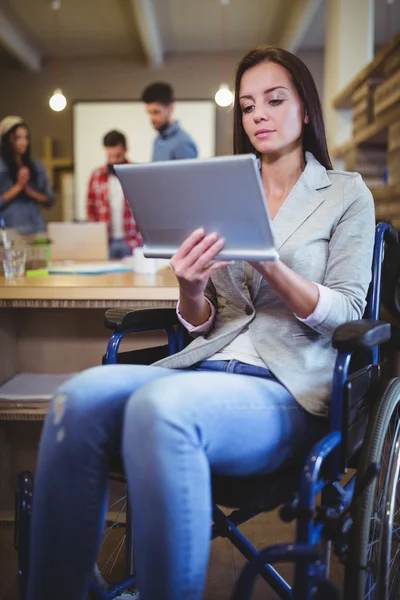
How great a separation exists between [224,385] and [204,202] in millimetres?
296

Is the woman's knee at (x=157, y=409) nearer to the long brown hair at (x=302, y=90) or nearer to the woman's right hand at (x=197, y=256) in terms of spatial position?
the woman's right hand at (x=197, y=256)

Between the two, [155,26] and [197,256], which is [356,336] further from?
[155,26]

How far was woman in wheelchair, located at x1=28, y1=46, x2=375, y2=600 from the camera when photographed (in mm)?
888

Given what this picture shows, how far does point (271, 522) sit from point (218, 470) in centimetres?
116

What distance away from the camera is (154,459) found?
2.92 feet

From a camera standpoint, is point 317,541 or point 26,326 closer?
point 317,541

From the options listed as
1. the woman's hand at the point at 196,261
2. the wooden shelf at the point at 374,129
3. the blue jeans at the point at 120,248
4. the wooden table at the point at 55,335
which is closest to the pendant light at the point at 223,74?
the wooden shelf at the point at 374,129

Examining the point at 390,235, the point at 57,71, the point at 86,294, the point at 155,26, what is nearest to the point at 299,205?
the point at 390,235

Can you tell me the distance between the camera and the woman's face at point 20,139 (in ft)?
15.6

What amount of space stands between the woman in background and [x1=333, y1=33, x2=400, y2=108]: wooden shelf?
2.27 metres

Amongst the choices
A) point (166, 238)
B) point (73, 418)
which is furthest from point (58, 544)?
point (166, 238)

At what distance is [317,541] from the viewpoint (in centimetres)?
97

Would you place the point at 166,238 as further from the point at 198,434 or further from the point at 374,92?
the point at 374,92

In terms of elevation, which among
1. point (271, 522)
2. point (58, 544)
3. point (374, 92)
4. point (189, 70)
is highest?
point (189, 70)
